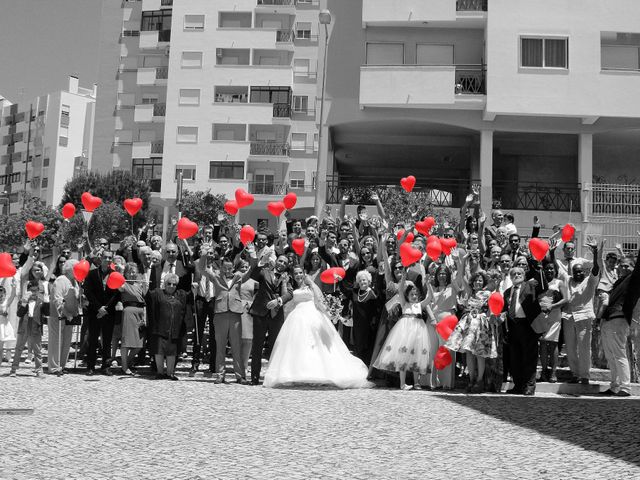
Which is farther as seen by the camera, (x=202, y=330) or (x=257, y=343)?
(x=202, y=330)

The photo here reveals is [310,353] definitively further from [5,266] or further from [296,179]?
[296,179]

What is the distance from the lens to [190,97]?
200 ft

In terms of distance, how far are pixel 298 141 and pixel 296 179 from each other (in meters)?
3.21

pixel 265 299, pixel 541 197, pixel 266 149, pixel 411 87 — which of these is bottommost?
pixel 265 299

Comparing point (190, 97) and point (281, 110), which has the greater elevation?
point (190, 97)

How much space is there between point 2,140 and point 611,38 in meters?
91.7

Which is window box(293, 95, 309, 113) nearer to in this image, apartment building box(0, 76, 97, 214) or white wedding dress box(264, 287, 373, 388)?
apartment building box(0, 76, 97, 214)

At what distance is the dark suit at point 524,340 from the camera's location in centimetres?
1296

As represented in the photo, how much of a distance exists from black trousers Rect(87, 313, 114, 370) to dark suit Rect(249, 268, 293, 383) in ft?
8.98

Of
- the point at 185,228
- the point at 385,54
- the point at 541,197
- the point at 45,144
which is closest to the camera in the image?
the point at 185,228

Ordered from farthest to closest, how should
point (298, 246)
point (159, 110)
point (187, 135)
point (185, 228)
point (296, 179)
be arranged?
point (159, 110) < point (187, 135) < point (296, 179) < point (185, 228) < point (298, 246)

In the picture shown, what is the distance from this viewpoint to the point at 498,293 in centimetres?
1298

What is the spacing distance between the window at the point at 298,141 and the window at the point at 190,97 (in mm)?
7688

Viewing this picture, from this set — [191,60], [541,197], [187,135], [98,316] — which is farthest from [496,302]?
[191,60]
